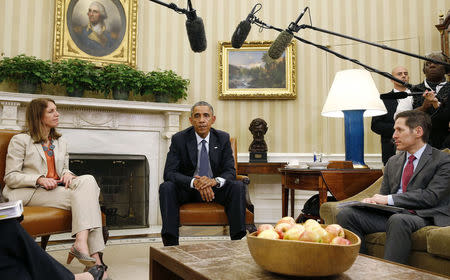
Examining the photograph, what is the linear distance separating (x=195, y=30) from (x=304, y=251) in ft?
3.70

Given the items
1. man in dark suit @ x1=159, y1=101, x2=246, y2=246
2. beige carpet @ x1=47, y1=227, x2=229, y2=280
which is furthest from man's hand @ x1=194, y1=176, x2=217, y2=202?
beige carpet @ x1=47, y1=227, x2=229, y2=280

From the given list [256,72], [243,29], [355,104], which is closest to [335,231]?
[243,29]

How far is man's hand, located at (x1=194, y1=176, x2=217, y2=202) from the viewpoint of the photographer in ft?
9.29

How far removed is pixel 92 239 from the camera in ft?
8.20

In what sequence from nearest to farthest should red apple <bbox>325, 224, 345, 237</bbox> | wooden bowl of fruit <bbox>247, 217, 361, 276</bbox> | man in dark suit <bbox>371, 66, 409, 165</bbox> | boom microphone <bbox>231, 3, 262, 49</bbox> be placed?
1. wooden bowl of fruit <bbox>247, 217, 361, 276</bbox>
2. red apple <bbox>325, 224, 345, 237</bbox>
3. boom microphone <bbox>231, 3, 262, 49</bbox>
4. man in dark suit <bbox>371, 66, 409, 165</bbox>

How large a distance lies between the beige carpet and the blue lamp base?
156 cm

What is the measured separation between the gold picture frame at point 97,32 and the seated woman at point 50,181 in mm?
1938

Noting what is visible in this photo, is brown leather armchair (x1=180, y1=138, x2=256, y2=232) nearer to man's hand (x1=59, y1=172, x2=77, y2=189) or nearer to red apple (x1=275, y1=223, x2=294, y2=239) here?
man's hand (x1=59, y1=172, x2=77, y2=189)

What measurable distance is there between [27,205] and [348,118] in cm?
274

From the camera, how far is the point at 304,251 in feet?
3.99

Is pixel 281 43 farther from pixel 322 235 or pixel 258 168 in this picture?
pixel 258 168

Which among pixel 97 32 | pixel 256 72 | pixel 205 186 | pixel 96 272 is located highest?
pixel 97 32

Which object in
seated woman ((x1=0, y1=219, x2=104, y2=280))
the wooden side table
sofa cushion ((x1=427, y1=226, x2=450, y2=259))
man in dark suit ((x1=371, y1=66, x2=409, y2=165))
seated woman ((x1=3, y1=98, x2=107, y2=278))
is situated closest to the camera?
seated woman ((x1=0, y1=219, x2=104, y2=280))

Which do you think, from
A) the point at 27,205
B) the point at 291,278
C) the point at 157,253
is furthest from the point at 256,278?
the point at 27,205
